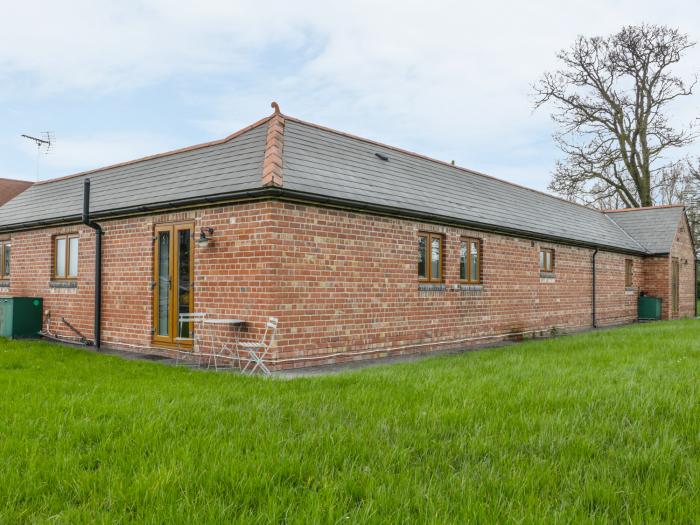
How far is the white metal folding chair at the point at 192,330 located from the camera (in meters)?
10.5

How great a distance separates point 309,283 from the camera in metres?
10.2

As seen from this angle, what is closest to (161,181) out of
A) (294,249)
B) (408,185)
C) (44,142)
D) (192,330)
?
(192,330)

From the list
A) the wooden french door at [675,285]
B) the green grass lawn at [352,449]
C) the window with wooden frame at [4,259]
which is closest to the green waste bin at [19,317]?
the window with wooden frame at [4,259]

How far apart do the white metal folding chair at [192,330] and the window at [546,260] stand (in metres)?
11.0

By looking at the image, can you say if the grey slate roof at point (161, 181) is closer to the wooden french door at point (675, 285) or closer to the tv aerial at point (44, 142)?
the tv aerial at point (44, 142)

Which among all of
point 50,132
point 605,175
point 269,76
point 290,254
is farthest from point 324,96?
point 605,175

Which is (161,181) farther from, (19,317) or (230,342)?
(19,317)

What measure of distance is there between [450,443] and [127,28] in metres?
10.2

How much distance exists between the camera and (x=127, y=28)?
441 inches

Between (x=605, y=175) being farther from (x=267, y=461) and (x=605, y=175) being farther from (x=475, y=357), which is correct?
(x=267, y=461)

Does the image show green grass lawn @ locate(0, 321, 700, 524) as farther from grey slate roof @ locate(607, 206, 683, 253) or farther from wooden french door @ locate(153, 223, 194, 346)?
grey slate roof @ locate(607, 206, 683, 253)

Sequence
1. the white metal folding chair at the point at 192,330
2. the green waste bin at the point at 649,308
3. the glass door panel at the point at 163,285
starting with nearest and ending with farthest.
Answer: the white metal folding chair at the point at 192,330 → the glass door panel at the point at 163,285 → the green waste bin at the point at 649,308

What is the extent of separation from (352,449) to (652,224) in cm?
2550

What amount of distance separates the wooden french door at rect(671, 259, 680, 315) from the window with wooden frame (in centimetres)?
2466
